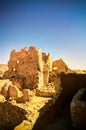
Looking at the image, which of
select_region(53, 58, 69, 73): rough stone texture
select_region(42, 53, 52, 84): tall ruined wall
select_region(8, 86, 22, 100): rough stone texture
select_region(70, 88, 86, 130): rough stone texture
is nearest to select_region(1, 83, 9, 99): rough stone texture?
select_region(8, 86, 22, 100): rough stone texture

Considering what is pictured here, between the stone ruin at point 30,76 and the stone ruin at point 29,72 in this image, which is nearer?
the stone ruin at point 30,76

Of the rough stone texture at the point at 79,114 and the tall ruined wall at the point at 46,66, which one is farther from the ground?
the tall ruined wall at the point at 46,66

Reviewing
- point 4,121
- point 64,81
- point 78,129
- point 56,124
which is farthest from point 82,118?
point 4,121

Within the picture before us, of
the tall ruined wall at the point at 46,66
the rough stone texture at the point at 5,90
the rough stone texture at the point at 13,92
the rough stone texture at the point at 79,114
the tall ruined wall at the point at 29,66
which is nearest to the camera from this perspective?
the rough stone texture at the point at 79,114

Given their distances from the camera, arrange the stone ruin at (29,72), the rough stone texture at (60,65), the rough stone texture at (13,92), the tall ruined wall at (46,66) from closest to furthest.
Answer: the rough stone texture at (13,92), the stone ruin at (29,72), the tall ruined wall at (46,66), the rough stone texture at (60,65)

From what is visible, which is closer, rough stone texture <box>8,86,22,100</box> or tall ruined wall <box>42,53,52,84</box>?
rough stone texture <box>8,86,22,100</box>

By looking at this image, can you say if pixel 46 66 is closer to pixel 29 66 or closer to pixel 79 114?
pixel 29 66

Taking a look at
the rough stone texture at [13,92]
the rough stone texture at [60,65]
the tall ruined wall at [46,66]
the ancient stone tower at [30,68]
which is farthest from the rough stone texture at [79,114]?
the rough stone texture at [60,65]

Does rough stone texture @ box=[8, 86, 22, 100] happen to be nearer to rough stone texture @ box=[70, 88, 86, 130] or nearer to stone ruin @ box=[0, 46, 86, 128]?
stone ruin @ box=[0, 46, 86, 128]

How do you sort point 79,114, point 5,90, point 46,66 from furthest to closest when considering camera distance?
point 46,66, point 5,90, point 79,114

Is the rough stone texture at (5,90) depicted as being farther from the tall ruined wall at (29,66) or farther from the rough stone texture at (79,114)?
the rough stone texture at (79,114)

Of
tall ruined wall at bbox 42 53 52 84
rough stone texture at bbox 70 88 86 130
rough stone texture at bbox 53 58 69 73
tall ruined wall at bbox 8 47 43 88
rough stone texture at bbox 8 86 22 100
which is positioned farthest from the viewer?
rough stone texture at bbox 53 58 69 73

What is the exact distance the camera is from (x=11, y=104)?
18.8 meters

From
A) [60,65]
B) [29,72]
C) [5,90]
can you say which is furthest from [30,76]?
[60,65]
